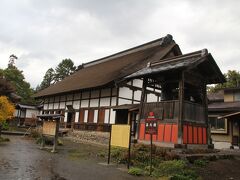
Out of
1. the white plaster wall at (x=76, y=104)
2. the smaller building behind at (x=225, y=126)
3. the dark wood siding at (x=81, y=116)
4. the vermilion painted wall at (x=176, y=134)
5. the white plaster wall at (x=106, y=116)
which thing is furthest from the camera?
the white plaster wall at (x=76, y=104)

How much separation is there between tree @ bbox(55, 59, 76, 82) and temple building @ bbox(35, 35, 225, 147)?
30.2 metres

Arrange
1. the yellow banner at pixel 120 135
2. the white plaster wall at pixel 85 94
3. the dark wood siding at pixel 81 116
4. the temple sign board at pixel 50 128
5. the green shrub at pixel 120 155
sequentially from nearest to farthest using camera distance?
the yellow banner at pixel 120 135, the green shrub at pixel 120 155, the temple sign board at pixel 50 128, the white plaster wall at pixel 85 94, the dark wood siding at pixel 81 116

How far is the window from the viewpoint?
23823 millimetres

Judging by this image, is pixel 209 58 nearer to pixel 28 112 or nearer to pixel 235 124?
pixel 235 124

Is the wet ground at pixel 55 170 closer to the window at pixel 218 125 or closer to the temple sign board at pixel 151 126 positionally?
the temple sign board at pixel 151 126

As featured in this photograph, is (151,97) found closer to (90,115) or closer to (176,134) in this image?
(90,115)

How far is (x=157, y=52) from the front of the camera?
94.1 feet

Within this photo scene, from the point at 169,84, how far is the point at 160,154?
597cm

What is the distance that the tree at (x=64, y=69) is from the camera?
70938mm

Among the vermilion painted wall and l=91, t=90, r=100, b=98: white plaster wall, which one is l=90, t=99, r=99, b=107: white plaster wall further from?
the vermilion painted wall

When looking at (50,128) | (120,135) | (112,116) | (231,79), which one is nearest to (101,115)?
(112,116)

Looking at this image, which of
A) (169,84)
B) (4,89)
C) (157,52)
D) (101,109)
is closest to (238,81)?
(157,52)

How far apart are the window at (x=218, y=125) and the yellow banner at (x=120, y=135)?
48.4ft

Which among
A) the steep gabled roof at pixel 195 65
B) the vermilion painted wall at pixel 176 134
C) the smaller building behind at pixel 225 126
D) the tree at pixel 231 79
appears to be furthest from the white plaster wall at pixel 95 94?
the tree at pixel 231 79
